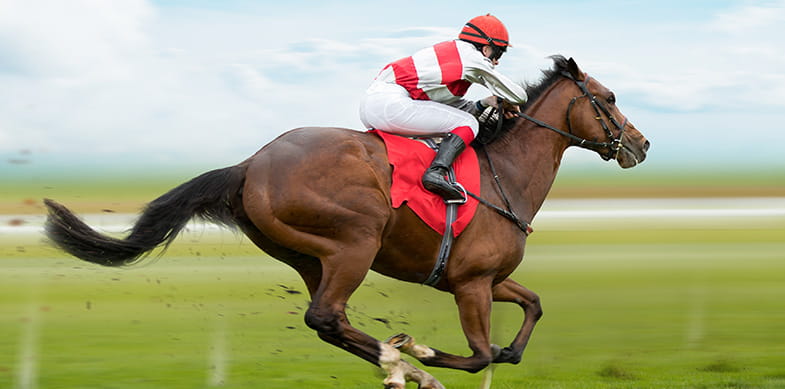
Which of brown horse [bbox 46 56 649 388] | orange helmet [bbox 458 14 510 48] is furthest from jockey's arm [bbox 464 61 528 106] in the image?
brown horse [bbox 46 56 649 388]

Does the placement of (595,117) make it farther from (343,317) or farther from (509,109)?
(343,317)

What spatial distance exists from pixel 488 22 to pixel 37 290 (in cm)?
1167

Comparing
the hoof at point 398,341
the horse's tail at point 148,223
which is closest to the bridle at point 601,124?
the hoof at point 398,341

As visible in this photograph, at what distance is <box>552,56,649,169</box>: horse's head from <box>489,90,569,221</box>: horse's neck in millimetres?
93

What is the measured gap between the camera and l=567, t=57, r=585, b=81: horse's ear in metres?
5.52

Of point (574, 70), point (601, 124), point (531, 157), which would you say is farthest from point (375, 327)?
point (574, 70)

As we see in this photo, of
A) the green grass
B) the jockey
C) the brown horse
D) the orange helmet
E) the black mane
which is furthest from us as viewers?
Answer: the green grass

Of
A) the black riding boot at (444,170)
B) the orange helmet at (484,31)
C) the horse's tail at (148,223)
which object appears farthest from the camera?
the orange helmet at (484,31)

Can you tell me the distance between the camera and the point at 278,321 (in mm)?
9828

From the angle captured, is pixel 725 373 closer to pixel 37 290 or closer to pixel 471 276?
pixel 471 276

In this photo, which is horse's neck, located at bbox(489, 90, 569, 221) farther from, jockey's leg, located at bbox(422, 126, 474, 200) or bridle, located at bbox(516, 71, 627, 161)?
jockey's leg, located at bbox(422, 126, 474, 200)

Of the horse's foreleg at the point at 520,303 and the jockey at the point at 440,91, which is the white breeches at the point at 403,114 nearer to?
the jockey at the point at 440,91

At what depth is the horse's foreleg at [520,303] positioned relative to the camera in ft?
18.2

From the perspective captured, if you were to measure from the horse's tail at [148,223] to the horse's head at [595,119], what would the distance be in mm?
2385
